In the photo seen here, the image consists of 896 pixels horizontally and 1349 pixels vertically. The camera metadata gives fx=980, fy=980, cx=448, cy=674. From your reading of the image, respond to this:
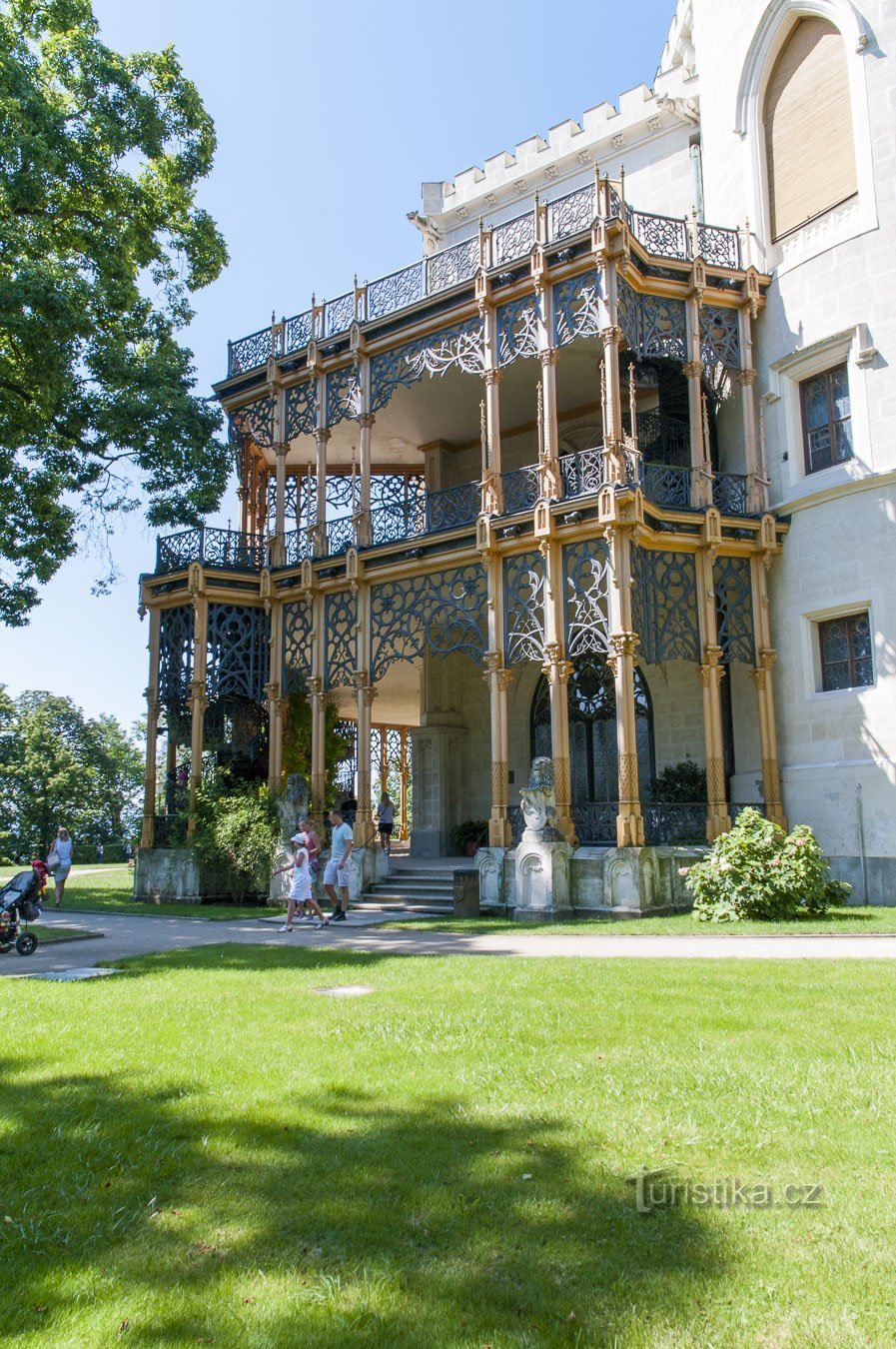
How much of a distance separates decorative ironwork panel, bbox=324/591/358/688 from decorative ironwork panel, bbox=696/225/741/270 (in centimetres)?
911

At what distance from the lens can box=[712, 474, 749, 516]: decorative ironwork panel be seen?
17.2 meters

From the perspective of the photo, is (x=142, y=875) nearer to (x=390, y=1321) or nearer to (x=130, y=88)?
(x=130, y=88)

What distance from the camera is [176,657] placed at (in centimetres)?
2031

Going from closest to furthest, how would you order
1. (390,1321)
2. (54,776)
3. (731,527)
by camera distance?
(390,1321) → (731,527) → (54,776)

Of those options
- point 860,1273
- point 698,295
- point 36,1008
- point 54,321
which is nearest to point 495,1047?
point 860,1273

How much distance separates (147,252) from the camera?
1938 centimetres

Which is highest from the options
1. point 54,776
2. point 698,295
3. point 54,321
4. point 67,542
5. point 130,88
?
point 130,88

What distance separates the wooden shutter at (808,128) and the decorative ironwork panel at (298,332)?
9.41 metres

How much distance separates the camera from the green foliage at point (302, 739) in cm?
1992

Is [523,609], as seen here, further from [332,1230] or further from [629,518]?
[332,1230]

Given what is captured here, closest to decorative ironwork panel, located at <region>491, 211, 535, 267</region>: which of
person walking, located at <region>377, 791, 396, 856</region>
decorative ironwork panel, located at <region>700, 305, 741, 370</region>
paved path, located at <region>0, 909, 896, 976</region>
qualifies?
decorative ironwork panel, located at <region>700, 305, 741, 370</region>

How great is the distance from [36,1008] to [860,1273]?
20.3 feet

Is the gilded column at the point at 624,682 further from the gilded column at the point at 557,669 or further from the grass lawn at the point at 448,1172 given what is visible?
the grass lawn at the point at 448,1172

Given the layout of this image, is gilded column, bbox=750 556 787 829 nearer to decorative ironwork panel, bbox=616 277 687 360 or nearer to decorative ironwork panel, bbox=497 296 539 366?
decorative ironwork panel, bbox=616 277 687 360
